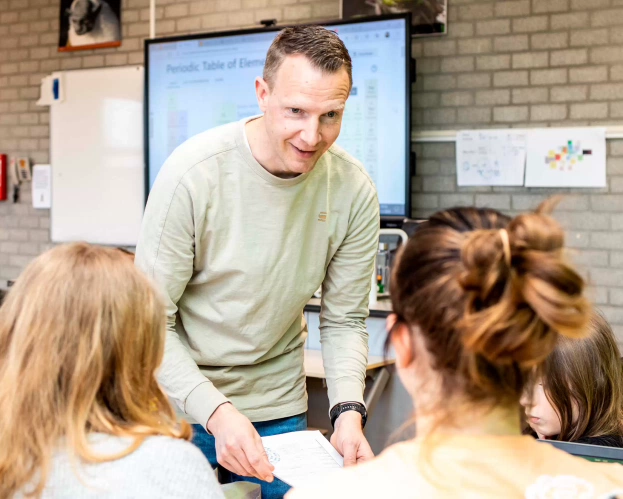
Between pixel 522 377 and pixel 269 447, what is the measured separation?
708 millimetres

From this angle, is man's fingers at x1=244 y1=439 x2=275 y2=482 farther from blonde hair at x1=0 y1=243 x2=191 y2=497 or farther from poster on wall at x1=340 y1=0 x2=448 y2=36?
poster on wall at x1=340 y1=0 x2=448 y2=36

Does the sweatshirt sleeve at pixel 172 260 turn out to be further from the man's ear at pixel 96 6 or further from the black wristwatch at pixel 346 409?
the man's ear at pixel 96 6

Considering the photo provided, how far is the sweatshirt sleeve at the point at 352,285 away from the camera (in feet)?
5.89

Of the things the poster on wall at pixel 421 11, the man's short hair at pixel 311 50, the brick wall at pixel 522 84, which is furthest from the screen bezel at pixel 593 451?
the poster on wall at pixel 421 11

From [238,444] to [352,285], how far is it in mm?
528

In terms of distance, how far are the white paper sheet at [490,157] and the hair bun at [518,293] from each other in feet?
9.95

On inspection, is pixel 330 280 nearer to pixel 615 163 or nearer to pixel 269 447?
pixel 269 447

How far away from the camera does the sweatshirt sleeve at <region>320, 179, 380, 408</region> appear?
1.80 meters

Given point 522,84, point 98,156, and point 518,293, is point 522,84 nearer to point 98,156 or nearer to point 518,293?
point 98,156

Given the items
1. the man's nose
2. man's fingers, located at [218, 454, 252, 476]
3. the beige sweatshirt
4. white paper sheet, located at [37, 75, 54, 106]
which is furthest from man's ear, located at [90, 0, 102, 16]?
man's fingers, located at [218, 454, 252, 476]

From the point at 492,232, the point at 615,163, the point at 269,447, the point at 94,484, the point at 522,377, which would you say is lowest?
the point at 269,447

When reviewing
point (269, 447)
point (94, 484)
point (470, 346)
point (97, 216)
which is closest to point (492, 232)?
point (470, 346)

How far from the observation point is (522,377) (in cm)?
95

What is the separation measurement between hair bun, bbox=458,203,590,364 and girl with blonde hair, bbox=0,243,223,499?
45 centimetres
